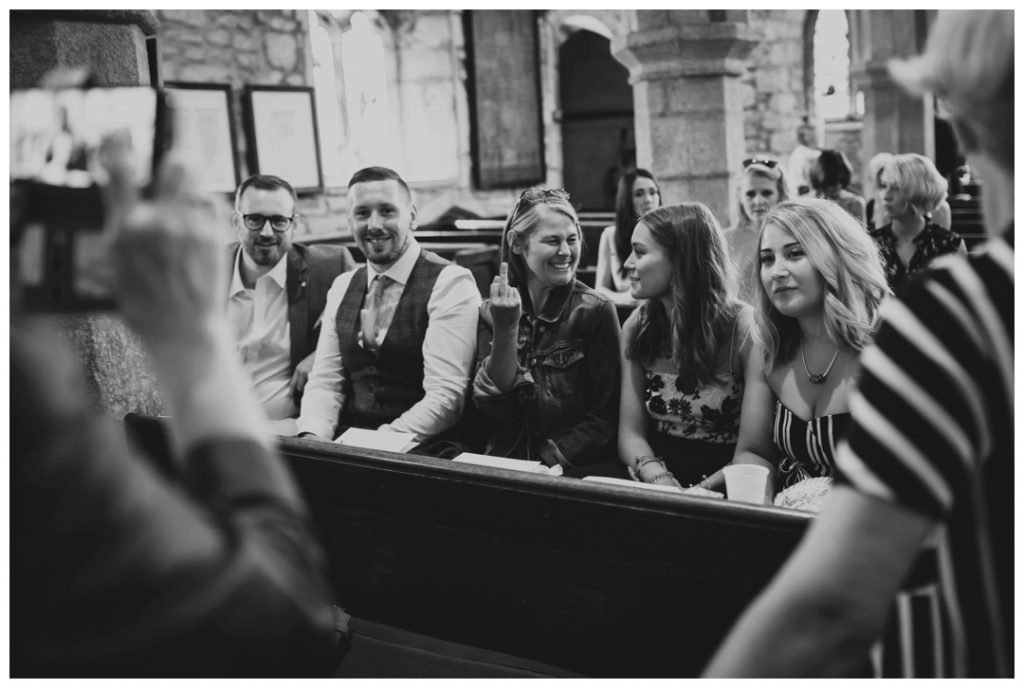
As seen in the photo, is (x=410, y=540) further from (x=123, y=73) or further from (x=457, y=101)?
(x=457, y=101)

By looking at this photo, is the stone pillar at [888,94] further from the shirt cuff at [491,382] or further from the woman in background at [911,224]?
the shirt cuff at [491,382]

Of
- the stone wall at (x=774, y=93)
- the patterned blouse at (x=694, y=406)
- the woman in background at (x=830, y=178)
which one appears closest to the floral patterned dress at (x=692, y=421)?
the patterned blouse at (x=694, y=406)

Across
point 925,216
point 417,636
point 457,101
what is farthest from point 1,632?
point 457,101

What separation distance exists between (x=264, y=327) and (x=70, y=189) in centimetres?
261

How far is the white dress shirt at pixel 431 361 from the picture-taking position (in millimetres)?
2926

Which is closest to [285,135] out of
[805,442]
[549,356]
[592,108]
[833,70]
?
[592,108]

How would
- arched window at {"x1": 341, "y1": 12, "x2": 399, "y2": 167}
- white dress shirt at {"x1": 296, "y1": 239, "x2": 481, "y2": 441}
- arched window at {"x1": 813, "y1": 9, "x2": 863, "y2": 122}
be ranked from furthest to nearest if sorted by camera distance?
1. arched window at {"x1": 813, "y1": 9, "x2": 863, "y2": 122}
2. arched window at {"x1": 341, "y1": 12, "x2": 399, "y2": 167}
3. white dress shirt at {"x1": 296, "y1": 239, "x2": 481, "y2": 441}

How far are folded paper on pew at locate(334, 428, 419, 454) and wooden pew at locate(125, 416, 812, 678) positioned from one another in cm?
24

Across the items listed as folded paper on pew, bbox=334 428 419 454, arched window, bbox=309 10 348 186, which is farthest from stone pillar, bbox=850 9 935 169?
folded paper on pew, bbox=334 428 419 454

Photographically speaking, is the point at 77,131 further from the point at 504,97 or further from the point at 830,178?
A: the point at 504,97

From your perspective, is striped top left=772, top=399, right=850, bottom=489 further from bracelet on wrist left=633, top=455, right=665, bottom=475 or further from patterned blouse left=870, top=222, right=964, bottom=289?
patterned blouse left=870, top=222, right=964, bottom=289

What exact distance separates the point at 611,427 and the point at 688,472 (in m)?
0.26

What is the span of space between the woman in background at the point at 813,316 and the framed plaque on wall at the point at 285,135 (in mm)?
6427

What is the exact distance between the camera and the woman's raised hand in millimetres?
2695
